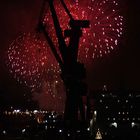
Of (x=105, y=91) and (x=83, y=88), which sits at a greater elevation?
(x=105, y=91)

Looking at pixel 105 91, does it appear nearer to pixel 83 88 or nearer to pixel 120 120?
pixel 120 120

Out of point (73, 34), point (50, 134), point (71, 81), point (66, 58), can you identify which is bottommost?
point (50, 134)

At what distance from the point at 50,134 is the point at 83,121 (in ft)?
13.0

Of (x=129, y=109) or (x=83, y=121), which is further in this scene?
(x=129, y=109)

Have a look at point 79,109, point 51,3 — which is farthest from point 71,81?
point 51,3

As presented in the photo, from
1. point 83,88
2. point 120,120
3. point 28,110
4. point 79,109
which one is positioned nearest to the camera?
point 83,88

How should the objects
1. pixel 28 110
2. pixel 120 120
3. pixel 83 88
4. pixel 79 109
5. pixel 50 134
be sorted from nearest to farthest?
pixel 50 134, pixel 83 88, pixel 79 109, pixel 120 120, pixel 28 110

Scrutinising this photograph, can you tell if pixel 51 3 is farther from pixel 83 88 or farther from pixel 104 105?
pixel 104 105

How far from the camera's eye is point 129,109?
342 ft

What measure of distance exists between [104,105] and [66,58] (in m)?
79.3

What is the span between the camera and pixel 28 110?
11131cm

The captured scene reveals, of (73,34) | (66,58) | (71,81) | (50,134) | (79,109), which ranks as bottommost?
(50,134)

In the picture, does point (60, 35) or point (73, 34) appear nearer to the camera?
point (73, 34)

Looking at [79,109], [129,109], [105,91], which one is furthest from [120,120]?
[79,109]
